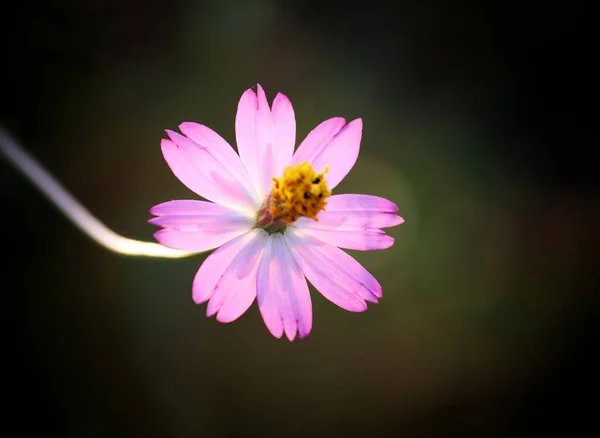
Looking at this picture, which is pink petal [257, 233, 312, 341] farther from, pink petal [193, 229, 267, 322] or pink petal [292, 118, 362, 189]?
pink petal [292, 118, 362, 189]

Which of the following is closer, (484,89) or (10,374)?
(10,374)

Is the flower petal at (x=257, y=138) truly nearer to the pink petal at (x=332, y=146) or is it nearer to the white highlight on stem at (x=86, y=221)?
the pink petal at (x=332, y=146)

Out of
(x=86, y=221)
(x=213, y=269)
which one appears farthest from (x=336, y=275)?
(x=86, y=221)

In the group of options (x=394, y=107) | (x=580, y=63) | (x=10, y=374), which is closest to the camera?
(x=10, y=374)

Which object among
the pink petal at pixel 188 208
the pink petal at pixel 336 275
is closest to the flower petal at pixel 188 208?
the pink petal at pixel 188 208

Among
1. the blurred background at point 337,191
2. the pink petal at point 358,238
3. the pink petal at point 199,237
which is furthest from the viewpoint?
the blurred background at point 337,191

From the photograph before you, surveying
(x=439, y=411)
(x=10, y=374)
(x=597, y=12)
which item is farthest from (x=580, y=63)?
(x=10, y=374)

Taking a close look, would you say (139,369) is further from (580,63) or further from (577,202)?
(580,63)

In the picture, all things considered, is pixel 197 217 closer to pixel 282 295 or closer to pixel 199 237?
pixel 199 237

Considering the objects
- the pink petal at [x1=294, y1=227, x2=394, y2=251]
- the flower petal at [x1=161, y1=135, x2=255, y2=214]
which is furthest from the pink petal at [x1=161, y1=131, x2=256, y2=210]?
the pink petal at [x1=294, y1=227, x2=394, y2=251]
